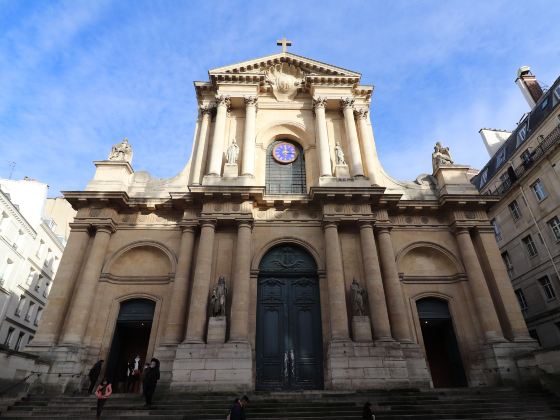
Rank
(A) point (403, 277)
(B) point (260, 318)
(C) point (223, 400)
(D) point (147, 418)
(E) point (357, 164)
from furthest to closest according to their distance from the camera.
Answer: (E) point (357, 164)
(A) point (403, 277)
(B) point (260, 318)
(C) point (223, 400)
(D) point (147, 418)

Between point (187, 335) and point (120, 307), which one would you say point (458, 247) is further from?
point (120, 307)

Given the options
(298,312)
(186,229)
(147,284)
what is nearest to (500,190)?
(298,312)

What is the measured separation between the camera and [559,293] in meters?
22.0

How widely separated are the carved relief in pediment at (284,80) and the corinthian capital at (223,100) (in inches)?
109

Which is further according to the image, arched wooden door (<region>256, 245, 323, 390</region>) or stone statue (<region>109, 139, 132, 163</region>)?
stone statue (<region>109, 139, 132, 163</region>)

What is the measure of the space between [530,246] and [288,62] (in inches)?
763

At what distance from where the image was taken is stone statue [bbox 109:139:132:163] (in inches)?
752

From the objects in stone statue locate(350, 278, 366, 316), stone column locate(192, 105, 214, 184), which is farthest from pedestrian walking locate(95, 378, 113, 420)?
stone column locate(192, 105, 214, 184)

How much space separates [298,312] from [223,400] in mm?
5358

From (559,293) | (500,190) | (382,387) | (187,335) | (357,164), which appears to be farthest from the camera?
(500,190)

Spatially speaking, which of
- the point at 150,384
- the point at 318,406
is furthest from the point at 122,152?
the point at 318,406

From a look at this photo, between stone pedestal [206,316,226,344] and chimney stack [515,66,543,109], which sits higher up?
chimney stack [515,66,543,109]

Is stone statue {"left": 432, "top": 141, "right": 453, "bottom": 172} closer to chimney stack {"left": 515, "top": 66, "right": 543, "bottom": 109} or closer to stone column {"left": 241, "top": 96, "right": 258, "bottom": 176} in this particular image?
stone column {"left": 241, "top": 96, "right": 258, "bottom": 176}

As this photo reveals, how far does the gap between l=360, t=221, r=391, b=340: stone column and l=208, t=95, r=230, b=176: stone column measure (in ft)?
24.5
